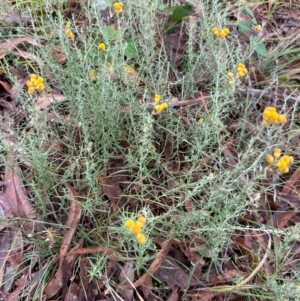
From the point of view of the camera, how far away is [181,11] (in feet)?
6.22

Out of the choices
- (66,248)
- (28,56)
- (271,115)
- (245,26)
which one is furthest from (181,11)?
(66,248)

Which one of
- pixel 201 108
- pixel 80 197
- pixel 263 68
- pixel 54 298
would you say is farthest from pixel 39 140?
pixel 263 68

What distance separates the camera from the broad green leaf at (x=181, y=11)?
6.18 feet

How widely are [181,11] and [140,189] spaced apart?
83cm

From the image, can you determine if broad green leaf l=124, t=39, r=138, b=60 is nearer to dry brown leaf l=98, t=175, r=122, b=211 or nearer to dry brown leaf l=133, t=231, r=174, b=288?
dry brown leaf l=98, t=175, r=122, b=211

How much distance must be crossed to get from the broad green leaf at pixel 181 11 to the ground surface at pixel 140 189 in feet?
0.45

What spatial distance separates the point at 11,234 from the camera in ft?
4.88

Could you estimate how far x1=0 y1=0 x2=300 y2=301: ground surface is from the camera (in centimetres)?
135

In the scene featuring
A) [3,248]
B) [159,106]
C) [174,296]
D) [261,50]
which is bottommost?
[174,296]

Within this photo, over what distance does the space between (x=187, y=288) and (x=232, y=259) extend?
0.20 metres

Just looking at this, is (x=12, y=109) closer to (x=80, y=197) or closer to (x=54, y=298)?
(x=80, y=197)

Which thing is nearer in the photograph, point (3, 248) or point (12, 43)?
point (3, 248)

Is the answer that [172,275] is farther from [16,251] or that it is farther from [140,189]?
[16,251]

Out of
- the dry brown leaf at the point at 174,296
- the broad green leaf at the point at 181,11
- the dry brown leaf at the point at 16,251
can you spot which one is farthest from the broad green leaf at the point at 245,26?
the dry brown leaf at the point at 16,251
